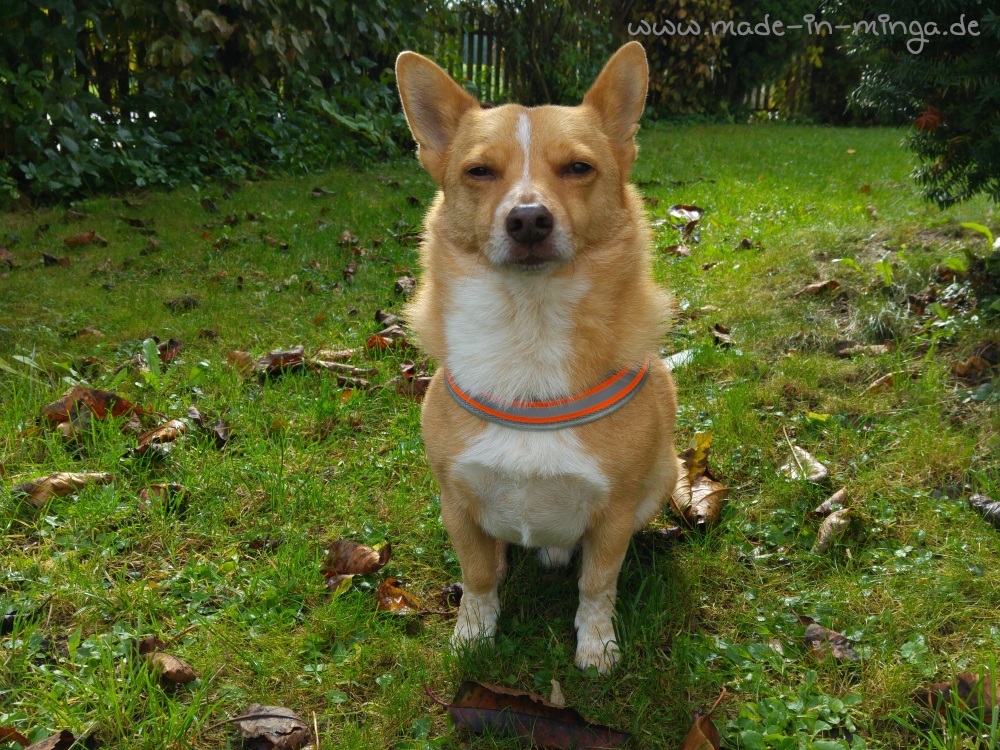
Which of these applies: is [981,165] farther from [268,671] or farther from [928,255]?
[268,671]

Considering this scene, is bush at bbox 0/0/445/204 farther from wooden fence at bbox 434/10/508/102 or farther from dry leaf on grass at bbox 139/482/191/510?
dry leaf on grass at bbox 139/482/191/510

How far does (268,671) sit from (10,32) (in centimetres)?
591

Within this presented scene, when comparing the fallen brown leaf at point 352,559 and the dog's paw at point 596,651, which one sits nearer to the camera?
the dog's paw at point 596,651

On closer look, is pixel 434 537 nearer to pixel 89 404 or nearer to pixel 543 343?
pixel 543 343

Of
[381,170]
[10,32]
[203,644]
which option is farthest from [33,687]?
[381,170]

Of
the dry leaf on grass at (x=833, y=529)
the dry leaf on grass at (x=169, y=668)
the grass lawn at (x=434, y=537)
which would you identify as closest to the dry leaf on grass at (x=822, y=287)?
the grass lawn at (x=434, y=537)

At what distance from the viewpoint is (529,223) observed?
1.92 metres

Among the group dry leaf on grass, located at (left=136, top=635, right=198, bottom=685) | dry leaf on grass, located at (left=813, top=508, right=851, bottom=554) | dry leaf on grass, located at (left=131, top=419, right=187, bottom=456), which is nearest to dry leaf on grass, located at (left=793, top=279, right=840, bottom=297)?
dry leaf on grass, located at (left=813, top=508, right=851, bottom=554)

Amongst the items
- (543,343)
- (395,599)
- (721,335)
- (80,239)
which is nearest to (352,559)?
(395,599)

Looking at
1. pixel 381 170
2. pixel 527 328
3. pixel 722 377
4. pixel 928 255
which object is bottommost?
pixel 381 170

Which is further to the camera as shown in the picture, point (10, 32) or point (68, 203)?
point (68, 203)

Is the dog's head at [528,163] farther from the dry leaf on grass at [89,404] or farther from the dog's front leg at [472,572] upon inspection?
the dry leaf on grass at [89,404]

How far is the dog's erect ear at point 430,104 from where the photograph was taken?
227 centimetres

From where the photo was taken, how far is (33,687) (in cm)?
187
